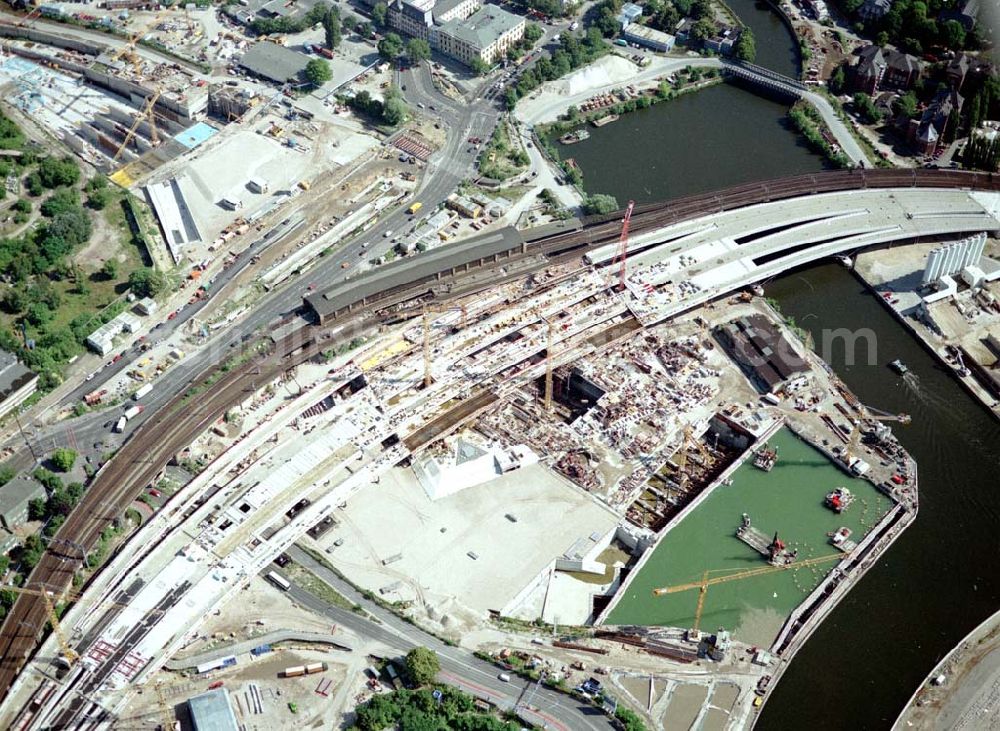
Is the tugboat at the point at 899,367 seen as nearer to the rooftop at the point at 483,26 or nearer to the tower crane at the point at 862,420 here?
the tower crane at the point at 862,420

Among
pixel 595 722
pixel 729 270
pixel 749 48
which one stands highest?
pixel 749 48

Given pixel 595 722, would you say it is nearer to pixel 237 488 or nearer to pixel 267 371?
pixel 237 488

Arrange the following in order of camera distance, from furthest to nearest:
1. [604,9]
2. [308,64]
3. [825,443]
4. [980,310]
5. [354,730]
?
[604,9]
[308,64]
[980,310]
[825,443]
[354,730]

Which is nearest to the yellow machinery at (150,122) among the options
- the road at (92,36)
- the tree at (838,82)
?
the road at (92,36)

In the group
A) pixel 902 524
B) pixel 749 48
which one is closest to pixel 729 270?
pixel 902 524

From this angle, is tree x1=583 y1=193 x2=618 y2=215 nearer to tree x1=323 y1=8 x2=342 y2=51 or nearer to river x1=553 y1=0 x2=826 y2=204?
river x1=553 y1=0 x2=826 y2=204

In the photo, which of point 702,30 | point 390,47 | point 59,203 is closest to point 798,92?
point 702,30
